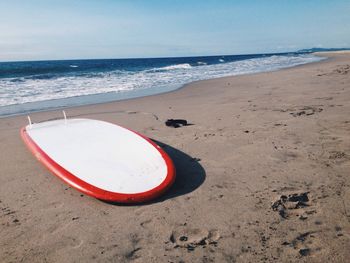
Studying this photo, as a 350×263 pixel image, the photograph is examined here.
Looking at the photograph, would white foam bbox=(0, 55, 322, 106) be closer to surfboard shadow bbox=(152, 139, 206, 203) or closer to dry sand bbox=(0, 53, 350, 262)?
dry sand bbox=(0, 53, 350, 262)

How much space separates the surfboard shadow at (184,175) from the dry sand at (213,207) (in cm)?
1

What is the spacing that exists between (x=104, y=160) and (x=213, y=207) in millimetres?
1429

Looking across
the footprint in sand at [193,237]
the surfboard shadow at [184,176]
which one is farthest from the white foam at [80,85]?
the footprint in sand at [193,237]

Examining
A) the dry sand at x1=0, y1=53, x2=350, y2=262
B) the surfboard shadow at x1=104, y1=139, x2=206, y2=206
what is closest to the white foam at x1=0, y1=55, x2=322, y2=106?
the dry sand at x1=0, y1=53, x2=350, y2=262

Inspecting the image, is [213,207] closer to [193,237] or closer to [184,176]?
[193,237]

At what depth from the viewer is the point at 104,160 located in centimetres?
356

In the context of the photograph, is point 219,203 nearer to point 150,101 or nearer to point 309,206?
point 309,206

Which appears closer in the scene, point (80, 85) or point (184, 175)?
point (184, 175)

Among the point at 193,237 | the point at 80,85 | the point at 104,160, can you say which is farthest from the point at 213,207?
the point at 80,85

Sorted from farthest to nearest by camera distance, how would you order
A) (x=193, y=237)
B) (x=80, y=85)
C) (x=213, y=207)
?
(x=80, y=85), (x=213, y=207), (x=193, y=237)

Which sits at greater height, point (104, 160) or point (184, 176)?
point (104, 160)

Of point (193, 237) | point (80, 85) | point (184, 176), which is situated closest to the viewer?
point (193, 237)

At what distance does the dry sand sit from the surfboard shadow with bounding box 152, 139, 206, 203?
0.04ft

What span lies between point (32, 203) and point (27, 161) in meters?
1.28
